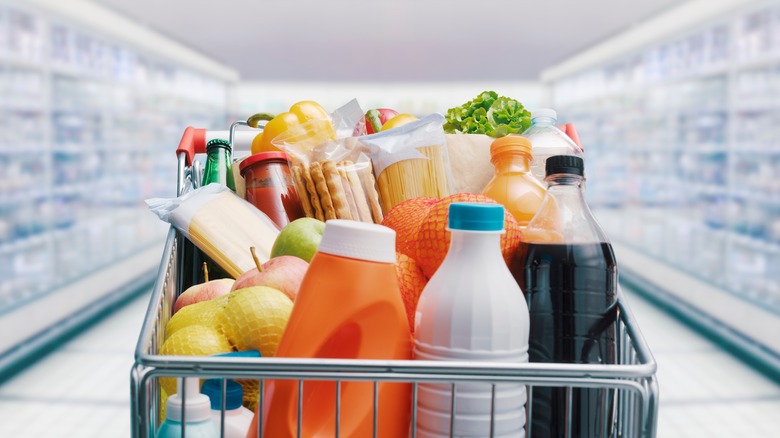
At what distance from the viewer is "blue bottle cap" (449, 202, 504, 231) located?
0.69 m

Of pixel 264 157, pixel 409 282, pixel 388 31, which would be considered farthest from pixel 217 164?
pixel 388 31

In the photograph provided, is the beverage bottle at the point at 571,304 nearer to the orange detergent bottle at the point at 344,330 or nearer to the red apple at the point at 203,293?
the orange detergent bottle at the point at 344,330

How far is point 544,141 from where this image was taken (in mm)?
1125

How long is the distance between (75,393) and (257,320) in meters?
3.42

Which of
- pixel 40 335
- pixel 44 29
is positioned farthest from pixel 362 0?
pixel 40 335

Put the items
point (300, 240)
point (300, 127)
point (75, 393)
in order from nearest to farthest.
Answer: point (300, 240) → point (300, 127) → point (75, 393)

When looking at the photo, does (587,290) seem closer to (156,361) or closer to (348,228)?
(348,228)

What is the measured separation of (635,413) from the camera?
0.69 m

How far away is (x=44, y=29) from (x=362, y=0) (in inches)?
152

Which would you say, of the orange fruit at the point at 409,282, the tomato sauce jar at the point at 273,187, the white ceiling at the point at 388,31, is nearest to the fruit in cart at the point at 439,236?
the orange fruit at the point at 409,282

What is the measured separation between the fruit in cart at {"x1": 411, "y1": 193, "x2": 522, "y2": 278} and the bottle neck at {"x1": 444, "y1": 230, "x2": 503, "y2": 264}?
13cm

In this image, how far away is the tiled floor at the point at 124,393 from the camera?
10.9 feet

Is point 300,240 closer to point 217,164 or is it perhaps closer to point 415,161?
point 415,161

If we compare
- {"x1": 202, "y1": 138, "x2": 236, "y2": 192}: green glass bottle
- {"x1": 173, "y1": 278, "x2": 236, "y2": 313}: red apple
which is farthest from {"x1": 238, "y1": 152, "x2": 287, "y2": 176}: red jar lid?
{"x1": 173, "y1": 278, "x2": 236, "y2": 313}: red apple
